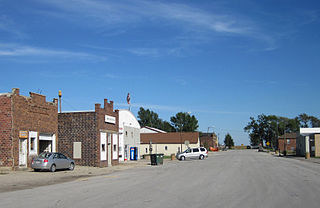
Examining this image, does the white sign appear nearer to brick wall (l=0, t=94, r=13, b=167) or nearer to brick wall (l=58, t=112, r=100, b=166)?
brick wall (l=58, t=112, r=100, b=166)

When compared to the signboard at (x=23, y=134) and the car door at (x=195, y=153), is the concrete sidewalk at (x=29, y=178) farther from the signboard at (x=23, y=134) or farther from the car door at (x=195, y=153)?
the car door at (x=195, y=153)

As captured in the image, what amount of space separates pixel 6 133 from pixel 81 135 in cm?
986

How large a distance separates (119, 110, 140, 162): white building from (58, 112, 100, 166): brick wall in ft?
40.4

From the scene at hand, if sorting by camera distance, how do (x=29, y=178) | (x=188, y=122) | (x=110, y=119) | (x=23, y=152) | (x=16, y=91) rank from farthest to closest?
(x=188, y=122) < (x=110, y=119) < (x=23, y=152) < (x=16, y=91) < (x=29, y=178)

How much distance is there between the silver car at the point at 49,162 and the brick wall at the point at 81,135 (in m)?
6.69

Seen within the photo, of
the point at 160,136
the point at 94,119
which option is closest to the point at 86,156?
the point at 94,119

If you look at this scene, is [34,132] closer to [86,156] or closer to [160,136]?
[86,156]

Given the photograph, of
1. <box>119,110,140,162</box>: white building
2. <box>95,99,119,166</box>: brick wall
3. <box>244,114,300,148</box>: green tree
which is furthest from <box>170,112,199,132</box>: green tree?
<box>95,99,119,166</box>: brick wall

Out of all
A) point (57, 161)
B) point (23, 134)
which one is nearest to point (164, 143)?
point (57, 161)

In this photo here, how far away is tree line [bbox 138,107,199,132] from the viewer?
137m

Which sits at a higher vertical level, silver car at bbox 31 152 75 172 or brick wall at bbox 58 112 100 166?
→ brick wall at bbox 58 112 100 166

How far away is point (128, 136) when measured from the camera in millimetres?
52375

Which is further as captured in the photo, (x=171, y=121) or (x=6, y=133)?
(x=171, y=121)

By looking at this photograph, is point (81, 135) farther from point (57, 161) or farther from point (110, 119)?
point (57, 161)
